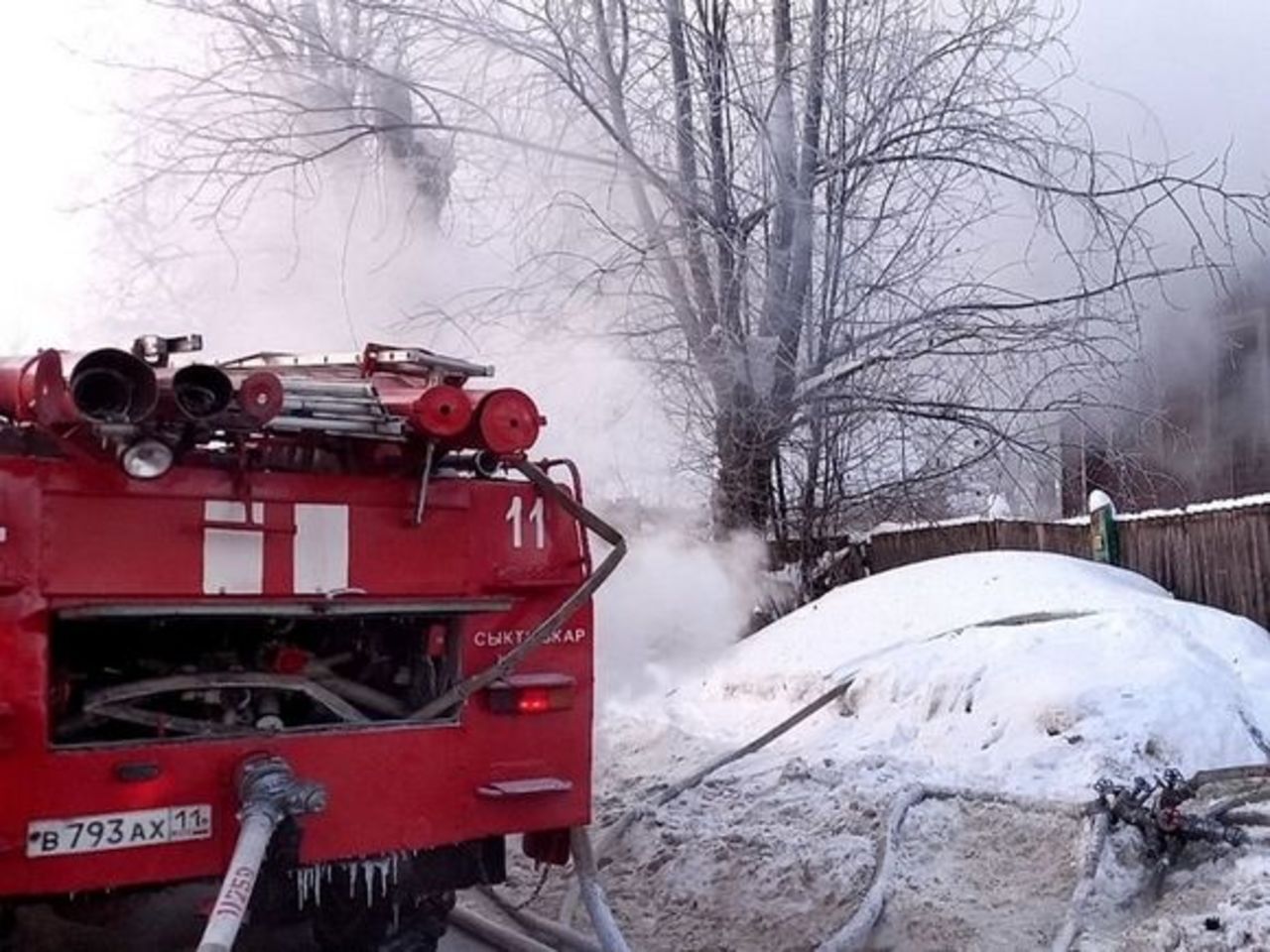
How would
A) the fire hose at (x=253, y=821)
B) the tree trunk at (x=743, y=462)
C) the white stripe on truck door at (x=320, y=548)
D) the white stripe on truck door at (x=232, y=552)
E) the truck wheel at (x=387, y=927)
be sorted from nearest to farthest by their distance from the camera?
the fire hose at (x=253, y=821)
the white stripe on truck door at (x=232, y=552)
the white stripe on truck door at (x=320, y=548)
the truck wheel at (x=387, y=927)
the tree trunk at (x=743, y=462)

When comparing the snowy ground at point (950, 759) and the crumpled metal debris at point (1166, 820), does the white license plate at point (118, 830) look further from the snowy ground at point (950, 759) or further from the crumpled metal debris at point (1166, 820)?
the crumpled metal debris at point (1166, 820)

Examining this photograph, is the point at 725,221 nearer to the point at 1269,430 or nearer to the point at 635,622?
the point at 635,622

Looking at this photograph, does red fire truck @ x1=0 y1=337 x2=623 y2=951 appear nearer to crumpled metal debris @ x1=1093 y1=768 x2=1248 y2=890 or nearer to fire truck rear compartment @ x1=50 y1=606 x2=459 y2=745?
fire truck rear compartment @ x1=50 y1=606 x2=459 y2=745

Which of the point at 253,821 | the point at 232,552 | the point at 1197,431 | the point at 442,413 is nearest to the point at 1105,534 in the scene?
the point at 1197,431

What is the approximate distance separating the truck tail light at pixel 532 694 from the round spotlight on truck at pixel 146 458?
49.1 inches

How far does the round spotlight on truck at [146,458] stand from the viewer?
361 cm

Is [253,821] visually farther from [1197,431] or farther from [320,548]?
[1197,431]

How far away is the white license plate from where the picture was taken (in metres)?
3.61

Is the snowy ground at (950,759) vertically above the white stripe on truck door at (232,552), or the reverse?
the white stripe on truck door at (232,552)

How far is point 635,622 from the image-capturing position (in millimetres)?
10531

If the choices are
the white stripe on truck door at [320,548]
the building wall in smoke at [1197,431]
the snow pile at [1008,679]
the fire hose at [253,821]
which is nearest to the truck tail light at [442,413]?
the white stripe on truck door at [320,548]

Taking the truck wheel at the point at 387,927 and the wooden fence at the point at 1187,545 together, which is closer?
the truck wheel at the point at 387,927

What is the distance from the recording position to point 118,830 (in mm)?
3709

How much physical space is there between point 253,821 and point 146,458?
3.08 ft
